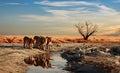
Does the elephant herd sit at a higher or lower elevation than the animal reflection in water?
higher

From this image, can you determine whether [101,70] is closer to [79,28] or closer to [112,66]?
[112,66]

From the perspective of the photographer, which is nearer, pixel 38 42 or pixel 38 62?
pixel 38 62

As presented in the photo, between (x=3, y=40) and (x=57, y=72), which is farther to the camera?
(x=3, y=40)

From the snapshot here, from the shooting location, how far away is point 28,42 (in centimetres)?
4028

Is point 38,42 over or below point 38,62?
over

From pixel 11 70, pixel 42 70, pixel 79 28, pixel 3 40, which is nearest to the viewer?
pixel 11 70

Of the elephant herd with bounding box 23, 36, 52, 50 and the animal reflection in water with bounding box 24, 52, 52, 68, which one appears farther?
the elephant herd with bounding box 23, 36, 52, 50

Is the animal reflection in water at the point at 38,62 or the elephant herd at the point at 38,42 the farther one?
the elephant herd at the point at 38,42

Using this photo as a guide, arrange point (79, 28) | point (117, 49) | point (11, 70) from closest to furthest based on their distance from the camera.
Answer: point (11, 70)
point (117, 49)
point (79, 28)

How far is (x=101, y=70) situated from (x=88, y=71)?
0.93m

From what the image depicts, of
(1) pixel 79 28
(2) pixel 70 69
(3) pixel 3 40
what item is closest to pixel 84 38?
(1) pixel 79 28

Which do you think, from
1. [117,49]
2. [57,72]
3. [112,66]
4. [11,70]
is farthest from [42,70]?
[117,49]

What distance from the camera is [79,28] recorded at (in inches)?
2817

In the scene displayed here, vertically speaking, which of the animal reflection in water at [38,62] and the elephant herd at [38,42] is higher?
the elephant herd at [38,42]
